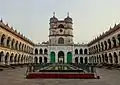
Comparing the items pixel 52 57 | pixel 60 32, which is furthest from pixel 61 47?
pixel 60 32

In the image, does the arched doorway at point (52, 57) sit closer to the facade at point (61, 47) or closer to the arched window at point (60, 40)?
the facade at point (61, 47)

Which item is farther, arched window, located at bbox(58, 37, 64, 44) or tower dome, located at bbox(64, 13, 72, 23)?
tower dome, located at bbox(64, 13, 72, 23)

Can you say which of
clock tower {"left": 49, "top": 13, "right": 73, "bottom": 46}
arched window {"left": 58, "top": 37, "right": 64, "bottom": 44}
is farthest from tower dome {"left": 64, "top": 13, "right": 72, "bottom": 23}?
arched window {"left": 58, "top": 37, "right": 64, "bottom": 44}

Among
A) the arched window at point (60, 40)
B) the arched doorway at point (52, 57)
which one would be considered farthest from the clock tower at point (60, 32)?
the arched doorway at point (52, 57)

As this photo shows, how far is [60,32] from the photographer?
6938cm

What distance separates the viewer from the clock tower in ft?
226

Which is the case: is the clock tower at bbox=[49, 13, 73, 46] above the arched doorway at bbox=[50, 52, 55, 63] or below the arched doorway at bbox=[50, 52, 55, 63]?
above

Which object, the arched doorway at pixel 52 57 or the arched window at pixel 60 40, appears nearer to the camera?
the arched doorway at pixel 52 57

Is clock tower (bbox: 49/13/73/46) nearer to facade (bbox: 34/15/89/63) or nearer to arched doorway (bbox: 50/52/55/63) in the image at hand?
facade (bbox: 34/15/89/63)

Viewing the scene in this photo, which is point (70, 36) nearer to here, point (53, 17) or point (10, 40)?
point (53, 17)

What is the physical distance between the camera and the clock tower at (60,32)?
2707 inches

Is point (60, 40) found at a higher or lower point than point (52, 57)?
higher

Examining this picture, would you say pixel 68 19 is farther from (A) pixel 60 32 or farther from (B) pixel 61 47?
(B) pixel 61 47

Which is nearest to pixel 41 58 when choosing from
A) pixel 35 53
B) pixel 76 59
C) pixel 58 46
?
pixel 35 53
